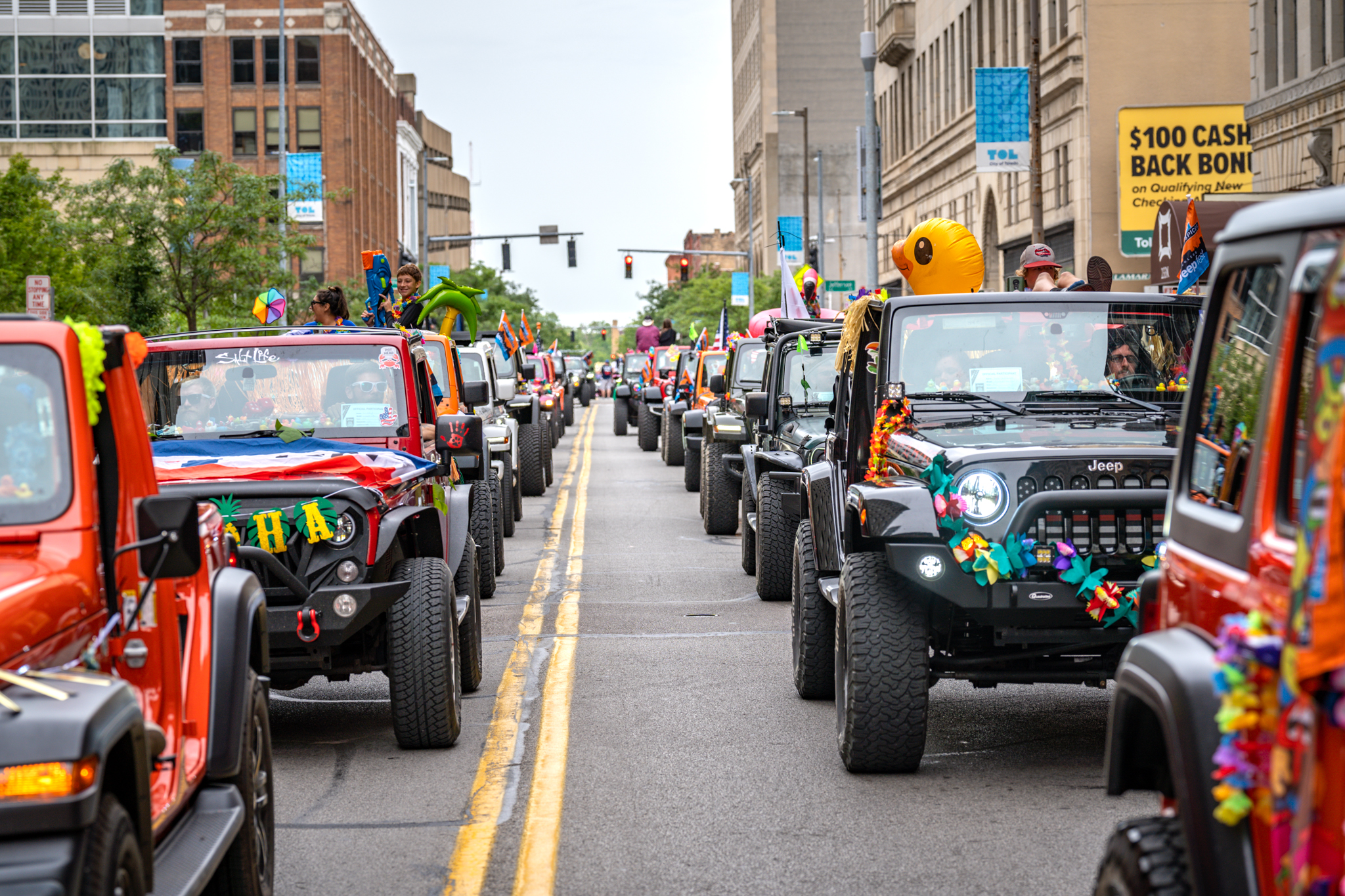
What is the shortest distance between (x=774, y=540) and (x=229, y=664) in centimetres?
799

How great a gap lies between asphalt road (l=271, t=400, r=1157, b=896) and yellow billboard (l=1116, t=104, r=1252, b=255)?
77.2 feet

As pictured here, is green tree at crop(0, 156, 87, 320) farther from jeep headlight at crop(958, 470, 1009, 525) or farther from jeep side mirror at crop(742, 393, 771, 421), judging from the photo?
jeep headlight at crop(958, 470, 1009, 525)

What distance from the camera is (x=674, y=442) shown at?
1099 inches

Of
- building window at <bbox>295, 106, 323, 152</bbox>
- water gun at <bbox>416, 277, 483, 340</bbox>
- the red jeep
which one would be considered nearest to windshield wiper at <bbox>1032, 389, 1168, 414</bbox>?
the red jeep

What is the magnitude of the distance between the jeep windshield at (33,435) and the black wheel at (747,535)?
9.96 m

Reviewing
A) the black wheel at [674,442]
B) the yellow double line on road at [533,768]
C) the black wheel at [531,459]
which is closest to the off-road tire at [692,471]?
the black wheel at [531,459]

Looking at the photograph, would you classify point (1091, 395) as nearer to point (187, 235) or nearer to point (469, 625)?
point (469, 625)

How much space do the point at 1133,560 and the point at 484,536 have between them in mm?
7055

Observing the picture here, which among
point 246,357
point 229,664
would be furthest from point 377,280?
point 229,664

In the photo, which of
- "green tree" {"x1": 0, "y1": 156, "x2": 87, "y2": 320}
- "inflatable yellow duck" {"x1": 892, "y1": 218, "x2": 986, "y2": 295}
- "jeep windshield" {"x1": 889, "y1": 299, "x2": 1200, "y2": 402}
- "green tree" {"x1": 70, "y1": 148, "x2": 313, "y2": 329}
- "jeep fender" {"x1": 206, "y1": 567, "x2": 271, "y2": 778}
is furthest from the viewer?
"green tree" {"x1": 0, "y1": 156, "x2": 87, "y2": 320}

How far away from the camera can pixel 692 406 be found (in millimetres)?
25250

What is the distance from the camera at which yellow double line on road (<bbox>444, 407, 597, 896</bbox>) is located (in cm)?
578

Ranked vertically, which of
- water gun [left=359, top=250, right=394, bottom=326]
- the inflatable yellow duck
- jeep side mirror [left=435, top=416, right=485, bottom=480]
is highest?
water gun [left=359, top=250, right=394, bottom=326]

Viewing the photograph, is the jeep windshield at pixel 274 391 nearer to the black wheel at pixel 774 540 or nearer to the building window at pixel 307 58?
the black wheel at pixel 774 540
